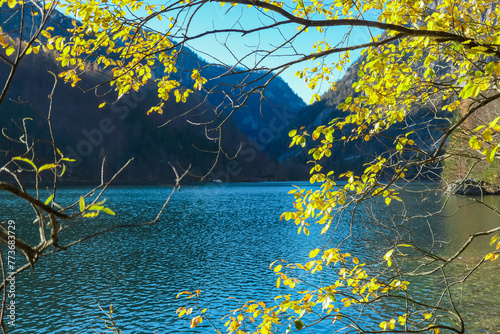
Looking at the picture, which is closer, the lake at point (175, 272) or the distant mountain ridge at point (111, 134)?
the lake at point (175, 272)

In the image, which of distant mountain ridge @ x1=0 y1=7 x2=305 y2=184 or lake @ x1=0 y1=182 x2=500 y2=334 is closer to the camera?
lake @ x1=0 y1=182 x2=500 y2=334

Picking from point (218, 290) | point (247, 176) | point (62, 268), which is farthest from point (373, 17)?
point (247, 176)

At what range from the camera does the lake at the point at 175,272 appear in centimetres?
1205

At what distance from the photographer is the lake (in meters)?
12.1

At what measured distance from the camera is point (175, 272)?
59.0 feet

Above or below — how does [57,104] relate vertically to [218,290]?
above

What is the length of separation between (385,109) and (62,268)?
1789cm

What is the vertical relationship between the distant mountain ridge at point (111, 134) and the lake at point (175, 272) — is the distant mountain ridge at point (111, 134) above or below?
above

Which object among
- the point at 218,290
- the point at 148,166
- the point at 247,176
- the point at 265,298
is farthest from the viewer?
the point at 247,176

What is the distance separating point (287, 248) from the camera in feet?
73.9

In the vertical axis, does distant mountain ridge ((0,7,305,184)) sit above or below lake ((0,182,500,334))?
above

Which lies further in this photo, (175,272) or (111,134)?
(111,134)

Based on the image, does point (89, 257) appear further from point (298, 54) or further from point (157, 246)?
point (298, 54)

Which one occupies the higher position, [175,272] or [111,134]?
[111,134]
